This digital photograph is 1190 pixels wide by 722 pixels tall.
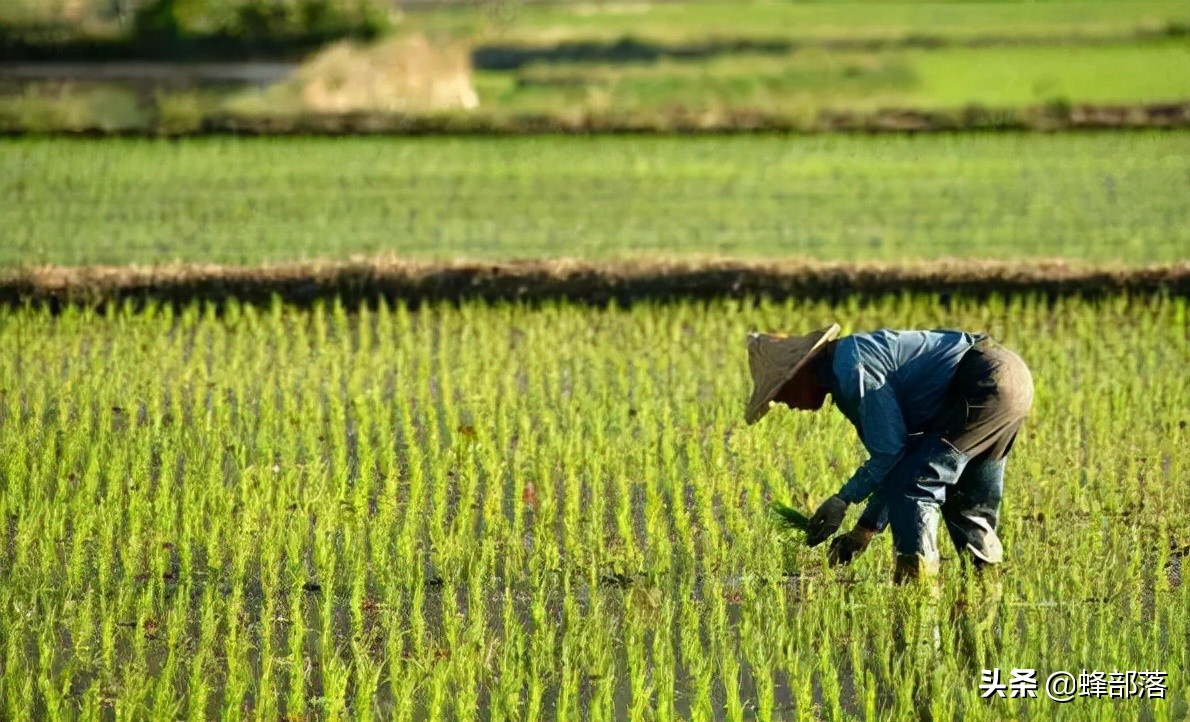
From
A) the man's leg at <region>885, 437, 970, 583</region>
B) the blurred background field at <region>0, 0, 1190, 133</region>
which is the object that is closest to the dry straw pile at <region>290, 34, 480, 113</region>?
the blurred background field at <region>0, 0, 1190, 133</region>

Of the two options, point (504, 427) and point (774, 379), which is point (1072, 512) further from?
point (504, 427)

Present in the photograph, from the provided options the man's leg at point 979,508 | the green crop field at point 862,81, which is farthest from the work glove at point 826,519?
the green crop field at point 862,81

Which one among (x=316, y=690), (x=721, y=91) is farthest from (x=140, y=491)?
(x=721, y=91)

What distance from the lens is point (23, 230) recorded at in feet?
32.6

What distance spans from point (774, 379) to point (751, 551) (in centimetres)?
84

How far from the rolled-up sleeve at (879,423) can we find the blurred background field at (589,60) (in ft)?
27.7

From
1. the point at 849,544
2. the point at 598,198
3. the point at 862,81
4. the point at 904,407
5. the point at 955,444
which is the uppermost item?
the point at 862,81

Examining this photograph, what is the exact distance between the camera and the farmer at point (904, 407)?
425cm

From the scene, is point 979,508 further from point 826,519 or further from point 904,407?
point 826,519

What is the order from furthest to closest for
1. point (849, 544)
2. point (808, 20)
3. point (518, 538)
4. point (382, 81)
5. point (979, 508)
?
point (808, 20)
point (382, 81)
point (518, 538)
point (979, 508)
point (849, 544)

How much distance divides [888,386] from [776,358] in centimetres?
26

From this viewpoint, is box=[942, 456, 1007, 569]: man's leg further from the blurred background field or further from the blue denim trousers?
the blurred background field

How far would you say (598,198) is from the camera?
1080 centimetres

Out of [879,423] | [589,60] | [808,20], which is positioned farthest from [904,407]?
[808,20]
